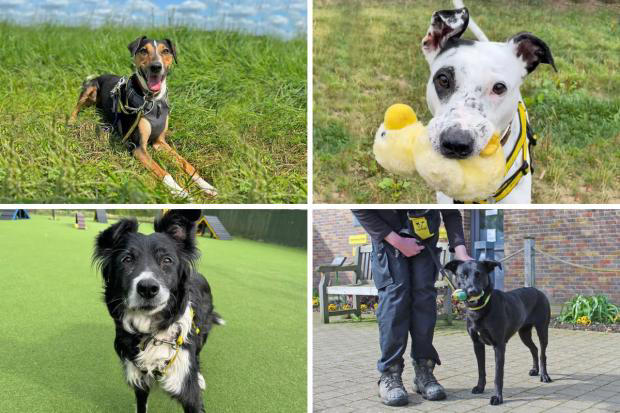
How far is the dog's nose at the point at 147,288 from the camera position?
2.31 metres

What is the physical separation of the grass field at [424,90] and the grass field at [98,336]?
3.47 feet

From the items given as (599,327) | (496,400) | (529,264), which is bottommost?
(599,327)

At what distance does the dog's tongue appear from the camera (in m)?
3.69

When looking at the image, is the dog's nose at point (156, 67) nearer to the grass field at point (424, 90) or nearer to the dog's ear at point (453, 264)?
the grass field at point (424, 90)

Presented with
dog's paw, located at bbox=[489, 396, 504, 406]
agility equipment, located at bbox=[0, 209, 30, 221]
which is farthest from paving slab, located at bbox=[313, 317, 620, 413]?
agility equipment, located at bbox=[0, 209, 30, 221]

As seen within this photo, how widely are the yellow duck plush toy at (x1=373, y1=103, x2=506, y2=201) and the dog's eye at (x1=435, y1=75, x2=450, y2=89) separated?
0.63 feet

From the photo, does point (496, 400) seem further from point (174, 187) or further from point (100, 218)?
point (100, 218)

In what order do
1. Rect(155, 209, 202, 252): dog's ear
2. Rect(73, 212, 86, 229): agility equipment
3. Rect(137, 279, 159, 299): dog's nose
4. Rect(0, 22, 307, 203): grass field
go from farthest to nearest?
Rect(73, 212, 86, 229): agility equipment
Rect(0, 22, 307, 203): grass field
Rect(155, 209, 202, 252): dog's ear
Rect(137, 279, 159, 299): dog's nose

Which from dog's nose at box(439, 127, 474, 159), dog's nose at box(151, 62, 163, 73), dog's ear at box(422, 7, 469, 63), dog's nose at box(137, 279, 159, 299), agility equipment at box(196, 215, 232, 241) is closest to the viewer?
dog's nose at box(137, 279, 159, 299)

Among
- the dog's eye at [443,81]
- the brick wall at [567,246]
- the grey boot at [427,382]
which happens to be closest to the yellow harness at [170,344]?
the grey boot at [427,382]

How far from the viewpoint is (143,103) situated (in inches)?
143

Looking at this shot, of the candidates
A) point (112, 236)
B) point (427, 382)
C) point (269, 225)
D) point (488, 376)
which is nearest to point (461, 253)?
point (427, 382)

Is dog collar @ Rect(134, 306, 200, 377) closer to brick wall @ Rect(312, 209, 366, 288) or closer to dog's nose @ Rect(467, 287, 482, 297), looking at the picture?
dog's nose @ Rect(467, 287, 482, 297)

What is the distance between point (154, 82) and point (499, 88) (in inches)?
83.3
